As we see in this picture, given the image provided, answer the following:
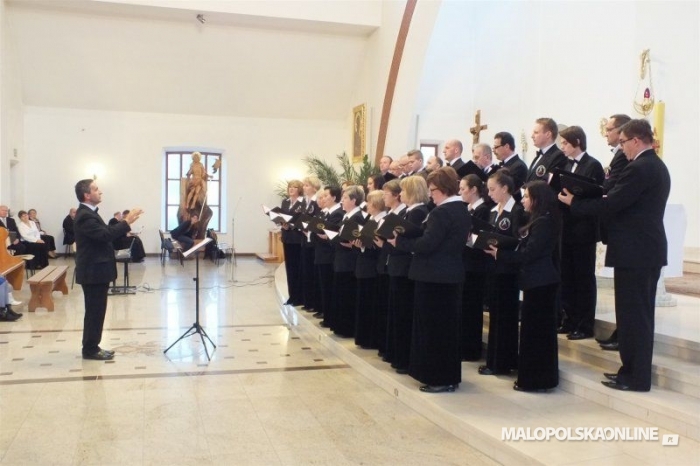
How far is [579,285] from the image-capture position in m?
4.72

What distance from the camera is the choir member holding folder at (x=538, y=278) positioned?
163 inches

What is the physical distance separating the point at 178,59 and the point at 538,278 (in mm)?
12101

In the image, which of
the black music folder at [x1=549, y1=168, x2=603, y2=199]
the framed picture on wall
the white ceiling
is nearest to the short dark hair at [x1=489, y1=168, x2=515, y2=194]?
the black music folder at [x1=549, y1=168, x2=603, y2=199]

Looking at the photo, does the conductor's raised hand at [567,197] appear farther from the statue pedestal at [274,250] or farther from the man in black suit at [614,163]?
the statue pedestal at [274,250]

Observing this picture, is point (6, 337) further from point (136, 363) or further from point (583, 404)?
point (583, 404)

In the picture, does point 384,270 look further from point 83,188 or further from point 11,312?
point 11,312

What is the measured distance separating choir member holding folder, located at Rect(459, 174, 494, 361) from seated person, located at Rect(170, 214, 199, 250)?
386 inches

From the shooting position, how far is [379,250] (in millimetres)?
5406

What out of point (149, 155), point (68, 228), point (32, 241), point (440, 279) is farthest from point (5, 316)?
point (149, 155)

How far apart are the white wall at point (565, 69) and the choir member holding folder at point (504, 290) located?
582 centimetres

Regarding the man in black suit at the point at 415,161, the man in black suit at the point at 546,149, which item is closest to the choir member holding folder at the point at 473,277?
the man in black suit at the point at 546,149

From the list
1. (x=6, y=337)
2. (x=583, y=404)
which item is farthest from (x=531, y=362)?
(x=6, y=337)

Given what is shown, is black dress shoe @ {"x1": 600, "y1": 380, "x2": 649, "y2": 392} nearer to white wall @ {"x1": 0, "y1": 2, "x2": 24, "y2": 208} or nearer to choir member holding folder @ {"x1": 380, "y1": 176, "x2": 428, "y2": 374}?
choir member holding folder @ {"x1": 380, "y1": 176, "x2": 428, "y2": 374}

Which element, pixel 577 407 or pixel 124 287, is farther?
pixel 124 287
